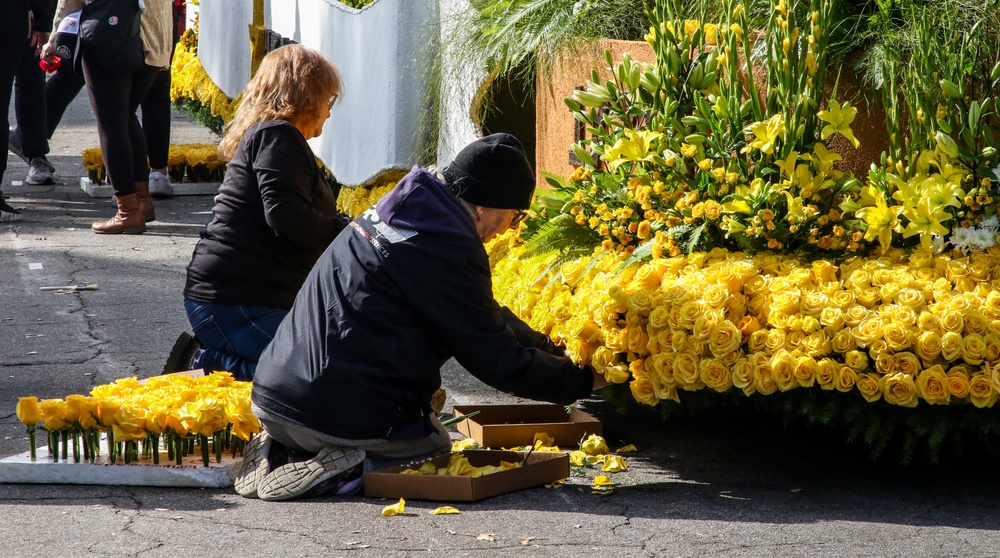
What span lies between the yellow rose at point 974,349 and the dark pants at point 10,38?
623 centimetres

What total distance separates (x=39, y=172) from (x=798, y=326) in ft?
26.2

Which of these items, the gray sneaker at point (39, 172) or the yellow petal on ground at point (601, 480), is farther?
the gray sneaker at point (39, 172)

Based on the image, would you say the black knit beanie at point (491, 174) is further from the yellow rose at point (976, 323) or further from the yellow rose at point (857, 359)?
the yellow rose at point (976, 323)

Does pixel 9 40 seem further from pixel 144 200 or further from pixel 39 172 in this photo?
pixel 39 172

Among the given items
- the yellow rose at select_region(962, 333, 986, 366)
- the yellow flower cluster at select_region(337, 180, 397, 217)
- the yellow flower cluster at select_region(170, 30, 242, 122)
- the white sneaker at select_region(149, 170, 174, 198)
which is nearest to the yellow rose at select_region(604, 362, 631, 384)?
the yellow rose at select_region(962, 333, 986, 366)

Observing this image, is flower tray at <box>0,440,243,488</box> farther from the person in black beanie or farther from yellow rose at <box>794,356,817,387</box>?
yellow rose at <box>794,356,817,387</box>

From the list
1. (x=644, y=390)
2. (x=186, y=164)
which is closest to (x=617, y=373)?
(x=644, y=390)

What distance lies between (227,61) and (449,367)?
7.69m

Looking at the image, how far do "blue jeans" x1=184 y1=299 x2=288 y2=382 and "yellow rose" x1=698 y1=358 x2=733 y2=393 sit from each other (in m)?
1.55

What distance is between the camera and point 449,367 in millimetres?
5238

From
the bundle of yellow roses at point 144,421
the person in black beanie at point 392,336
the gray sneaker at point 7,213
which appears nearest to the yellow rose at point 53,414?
the bundle of yellow roses at point 144,421

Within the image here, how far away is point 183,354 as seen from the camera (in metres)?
A: 4.49

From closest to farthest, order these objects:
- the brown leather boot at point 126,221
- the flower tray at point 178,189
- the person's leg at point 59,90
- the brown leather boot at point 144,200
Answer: the brown leather boot at point 126,221 < the brown leather boot at point 144,200 < the person's leg at point 59,90 < the flower tray at point 178,189

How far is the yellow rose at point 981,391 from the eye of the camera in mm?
3260
